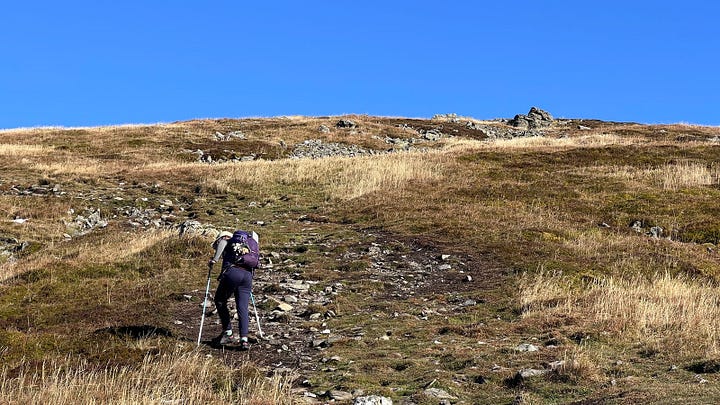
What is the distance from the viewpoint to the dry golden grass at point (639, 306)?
45.5 ft

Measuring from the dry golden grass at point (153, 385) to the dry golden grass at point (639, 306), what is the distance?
7358 millimetres

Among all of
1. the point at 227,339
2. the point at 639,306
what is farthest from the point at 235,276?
the point at 639,306

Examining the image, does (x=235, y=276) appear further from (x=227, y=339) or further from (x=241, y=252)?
(x=227, y=339)

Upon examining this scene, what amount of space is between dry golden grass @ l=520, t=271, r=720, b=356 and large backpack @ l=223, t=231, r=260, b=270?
21.9 ft

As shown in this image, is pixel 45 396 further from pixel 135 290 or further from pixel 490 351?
pixel 135 290

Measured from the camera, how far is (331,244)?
2602cm

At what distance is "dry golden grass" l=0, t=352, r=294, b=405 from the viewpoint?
1003cm

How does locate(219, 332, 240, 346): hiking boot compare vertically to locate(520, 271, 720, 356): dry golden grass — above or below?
below

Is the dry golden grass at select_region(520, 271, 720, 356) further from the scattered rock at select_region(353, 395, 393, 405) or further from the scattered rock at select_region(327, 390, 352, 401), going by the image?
the scattered rock at select_region(327, 390, 352, 401)

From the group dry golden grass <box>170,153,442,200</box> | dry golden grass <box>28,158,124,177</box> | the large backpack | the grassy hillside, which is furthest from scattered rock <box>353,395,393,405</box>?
dry golden grass <box>28,158,124,177</box>

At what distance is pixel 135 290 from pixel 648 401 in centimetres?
1454

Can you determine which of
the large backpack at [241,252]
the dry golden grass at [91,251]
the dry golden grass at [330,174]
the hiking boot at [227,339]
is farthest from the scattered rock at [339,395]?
the dry golden grass at [330,174]

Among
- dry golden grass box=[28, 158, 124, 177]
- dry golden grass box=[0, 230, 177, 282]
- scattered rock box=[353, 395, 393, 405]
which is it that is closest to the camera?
scattered rock box=[353, 395, 393, 405]

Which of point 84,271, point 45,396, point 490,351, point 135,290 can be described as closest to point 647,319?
point 490,351
